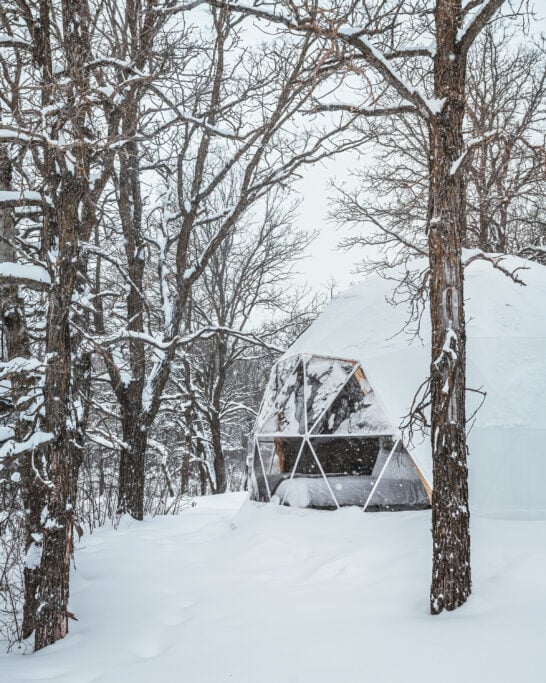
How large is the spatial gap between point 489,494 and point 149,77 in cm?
501

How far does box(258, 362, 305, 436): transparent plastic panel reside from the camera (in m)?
7.04

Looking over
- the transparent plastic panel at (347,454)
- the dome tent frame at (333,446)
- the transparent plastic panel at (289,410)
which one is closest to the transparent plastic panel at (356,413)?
the dome tent frame at (333,446)

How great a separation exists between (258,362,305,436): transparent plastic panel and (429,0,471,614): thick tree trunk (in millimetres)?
3313

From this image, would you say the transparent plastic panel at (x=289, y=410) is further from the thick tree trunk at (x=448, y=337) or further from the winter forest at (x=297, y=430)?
the thick tree trunk at (x=448, y=337)

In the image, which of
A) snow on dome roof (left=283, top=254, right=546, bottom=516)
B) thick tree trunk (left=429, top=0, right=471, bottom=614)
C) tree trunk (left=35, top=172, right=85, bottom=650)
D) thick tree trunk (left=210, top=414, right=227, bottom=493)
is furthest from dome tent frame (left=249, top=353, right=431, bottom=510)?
thick tree trunk (left=210, top=414, right=227, bottom=493)

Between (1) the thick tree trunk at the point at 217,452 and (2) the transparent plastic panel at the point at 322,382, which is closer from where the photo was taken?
(2) the transparent plastic panel at the point at 322,382

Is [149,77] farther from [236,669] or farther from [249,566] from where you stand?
[249,566]

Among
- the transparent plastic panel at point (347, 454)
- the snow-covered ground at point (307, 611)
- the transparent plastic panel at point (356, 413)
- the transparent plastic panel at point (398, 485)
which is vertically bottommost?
the snow-covered ground at point (307, 611)

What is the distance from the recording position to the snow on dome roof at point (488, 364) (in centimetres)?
562

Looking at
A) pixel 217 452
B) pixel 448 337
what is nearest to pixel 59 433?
pixel 448 337

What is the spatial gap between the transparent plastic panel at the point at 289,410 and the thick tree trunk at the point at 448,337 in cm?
331

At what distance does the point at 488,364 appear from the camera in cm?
618

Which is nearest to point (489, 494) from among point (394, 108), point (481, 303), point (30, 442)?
point (481, 303)

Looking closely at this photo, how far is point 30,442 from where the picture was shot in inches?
154
